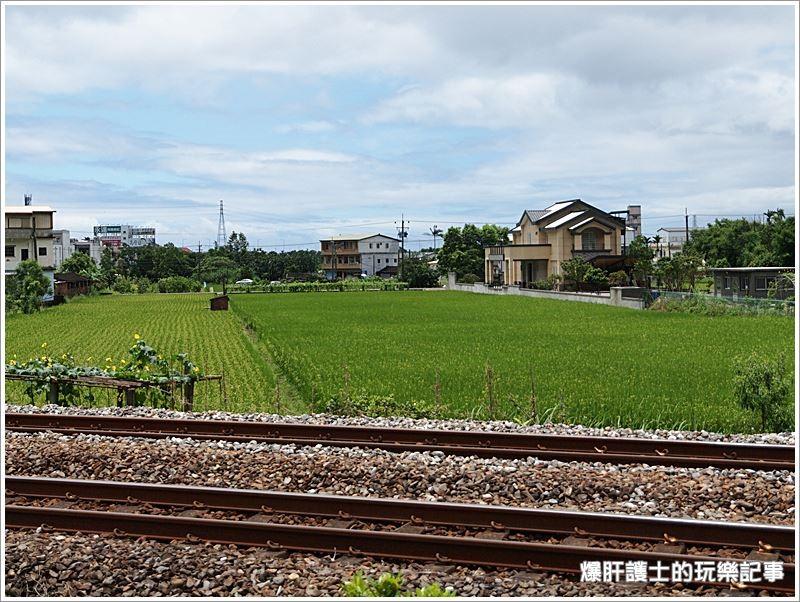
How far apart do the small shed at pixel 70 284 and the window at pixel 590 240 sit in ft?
124

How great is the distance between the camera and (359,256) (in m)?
119

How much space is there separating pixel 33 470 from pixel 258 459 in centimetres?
249

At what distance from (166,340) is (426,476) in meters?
24.5

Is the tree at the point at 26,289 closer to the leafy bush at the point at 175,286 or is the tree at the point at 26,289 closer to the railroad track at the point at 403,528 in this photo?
the leafy bush at the point at 175,286

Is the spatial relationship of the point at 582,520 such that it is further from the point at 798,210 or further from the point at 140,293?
the point at 140,293

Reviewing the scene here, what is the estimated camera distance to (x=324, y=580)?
6336mm

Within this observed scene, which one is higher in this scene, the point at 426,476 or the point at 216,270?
the point at 216,270

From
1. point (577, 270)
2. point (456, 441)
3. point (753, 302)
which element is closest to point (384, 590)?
point (456, 441)

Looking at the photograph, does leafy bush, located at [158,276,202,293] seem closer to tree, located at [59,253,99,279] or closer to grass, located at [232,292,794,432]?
tree, located at [59,253,99,279]

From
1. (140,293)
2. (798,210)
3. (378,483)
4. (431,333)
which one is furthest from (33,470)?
(140,293)

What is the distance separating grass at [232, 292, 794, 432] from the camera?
46.5ft

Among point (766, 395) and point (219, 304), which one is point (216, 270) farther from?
point (766, 395)

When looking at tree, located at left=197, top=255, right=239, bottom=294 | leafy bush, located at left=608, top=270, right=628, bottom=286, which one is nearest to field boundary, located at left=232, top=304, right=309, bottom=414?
leafy bush, located at left=608, top=270, right=628, bottom=286

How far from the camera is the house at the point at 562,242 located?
2537 inches
